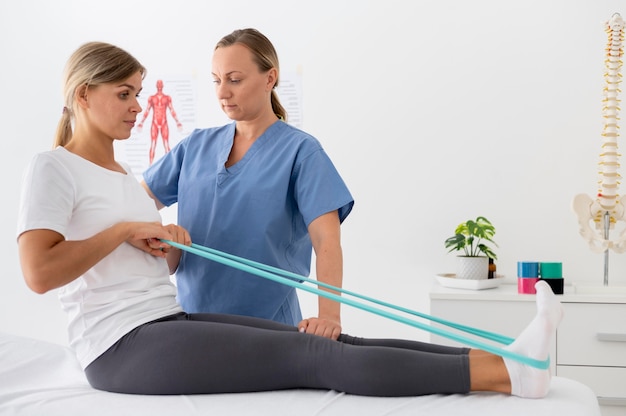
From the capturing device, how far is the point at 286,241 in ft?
6.55

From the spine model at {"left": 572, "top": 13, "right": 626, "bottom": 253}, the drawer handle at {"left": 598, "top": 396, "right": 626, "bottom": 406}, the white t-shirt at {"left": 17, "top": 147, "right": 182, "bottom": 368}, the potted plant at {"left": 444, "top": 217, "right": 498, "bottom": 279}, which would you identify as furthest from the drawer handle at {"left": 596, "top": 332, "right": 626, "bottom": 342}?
the white t-shirt at {"left": 17, "top": 147, "right": 182, "bottom": 368}

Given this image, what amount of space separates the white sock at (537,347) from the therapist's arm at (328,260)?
39 cm

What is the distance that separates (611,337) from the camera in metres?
2.52

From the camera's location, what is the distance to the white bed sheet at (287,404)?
4.39 feet

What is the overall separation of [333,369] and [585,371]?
1.44m

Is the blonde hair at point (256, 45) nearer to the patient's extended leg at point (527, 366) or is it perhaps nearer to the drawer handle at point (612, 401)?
the patient's extended leg at point (527, 366)

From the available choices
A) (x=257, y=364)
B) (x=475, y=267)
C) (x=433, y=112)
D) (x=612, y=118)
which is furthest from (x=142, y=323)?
(x=612, y=118)

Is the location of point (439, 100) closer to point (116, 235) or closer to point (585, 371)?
point (585, 371)

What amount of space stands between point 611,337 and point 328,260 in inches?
48.6

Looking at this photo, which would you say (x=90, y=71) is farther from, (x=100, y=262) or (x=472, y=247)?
(x=472, y=247)

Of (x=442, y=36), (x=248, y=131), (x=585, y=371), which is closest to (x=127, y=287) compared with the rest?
(x=248, y=131)

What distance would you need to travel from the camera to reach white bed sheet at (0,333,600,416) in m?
1.34

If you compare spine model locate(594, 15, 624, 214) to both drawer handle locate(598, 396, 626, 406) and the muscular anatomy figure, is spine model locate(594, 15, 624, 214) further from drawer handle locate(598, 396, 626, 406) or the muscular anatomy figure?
the muscular anatomy figure

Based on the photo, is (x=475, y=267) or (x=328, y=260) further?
(x=475, y=267)
